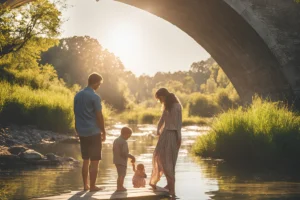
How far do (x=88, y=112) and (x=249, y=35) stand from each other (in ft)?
30.6

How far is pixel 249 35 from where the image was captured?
15.2 m

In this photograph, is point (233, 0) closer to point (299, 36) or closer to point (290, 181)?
point (299, 36)

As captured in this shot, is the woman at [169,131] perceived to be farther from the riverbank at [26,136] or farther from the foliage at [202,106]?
the foliage at [202,106]

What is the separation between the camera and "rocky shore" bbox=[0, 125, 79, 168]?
11.0 meters

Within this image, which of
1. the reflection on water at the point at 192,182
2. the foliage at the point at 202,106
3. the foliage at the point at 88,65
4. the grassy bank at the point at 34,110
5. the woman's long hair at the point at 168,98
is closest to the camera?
the reflection on water at the point at 192,182

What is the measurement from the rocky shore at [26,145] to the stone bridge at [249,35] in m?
5.53

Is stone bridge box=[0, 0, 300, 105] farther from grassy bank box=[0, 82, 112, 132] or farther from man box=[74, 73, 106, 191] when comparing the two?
man box=[74, 73, 106, 191]

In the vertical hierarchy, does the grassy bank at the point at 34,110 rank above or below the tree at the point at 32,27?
below

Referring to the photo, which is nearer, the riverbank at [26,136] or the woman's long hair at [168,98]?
the woman's long hair at [168,98]

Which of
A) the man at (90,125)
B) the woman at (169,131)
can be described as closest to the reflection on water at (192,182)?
the woman at (169,131)

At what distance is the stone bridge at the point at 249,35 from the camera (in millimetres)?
14641

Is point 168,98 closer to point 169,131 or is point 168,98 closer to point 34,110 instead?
point 169,131

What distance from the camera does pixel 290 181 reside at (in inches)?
338

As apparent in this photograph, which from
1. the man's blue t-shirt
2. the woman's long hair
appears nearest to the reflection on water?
the man's blue t-shirt
